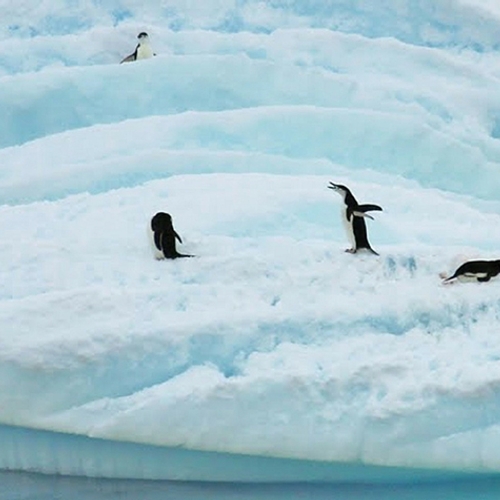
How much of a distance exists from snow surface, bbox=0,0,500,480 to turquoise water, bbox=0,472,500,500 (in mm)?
55

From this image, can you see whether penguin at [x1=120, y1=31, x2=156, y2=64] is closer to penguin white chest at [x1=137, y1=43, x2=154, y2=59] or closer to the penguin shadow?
penguin white chest at [x1=137, y1=43, x2=154, y2=59]

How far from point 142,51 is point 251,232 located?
2241mm

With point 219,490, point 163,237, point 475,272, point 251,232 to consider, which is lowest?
point 219,490

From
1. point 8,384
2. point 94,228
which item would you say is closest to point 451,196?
point 94,228

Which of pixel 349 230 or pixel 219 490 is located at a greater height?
pixel 349 230

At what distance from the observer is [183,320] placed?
12.4ft

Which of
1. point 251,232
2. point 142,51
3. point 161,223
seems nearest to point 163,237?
point 161,223

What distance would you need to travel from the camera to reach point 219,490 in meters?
3.52

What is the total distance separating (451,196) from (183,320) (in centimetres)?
221

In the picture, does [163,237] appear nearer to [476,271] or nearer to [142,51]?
[476,271]

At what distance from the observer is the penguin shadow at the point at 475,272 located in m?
4.05

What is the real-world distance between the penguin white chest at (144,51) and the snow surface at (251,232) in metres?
0.27

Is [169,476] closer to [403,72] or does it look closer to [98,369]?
[98,369]

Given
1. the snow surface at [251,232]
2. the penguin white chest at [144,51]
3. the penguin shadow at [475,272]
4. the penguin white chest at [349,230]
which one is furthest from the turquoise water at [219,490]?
the penguin white chest at [144,51]
